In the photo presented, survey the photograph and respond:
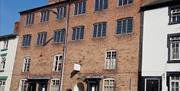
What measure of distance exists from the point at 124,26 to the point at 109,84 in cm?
538

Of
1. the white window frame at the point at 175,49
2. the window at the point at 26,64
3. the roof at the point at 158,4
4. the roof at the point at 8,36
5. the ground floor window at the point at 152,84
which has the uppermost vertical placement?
the roof at the point at 158,4

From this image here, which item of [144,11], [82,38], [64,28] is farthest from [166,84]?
[64,28]

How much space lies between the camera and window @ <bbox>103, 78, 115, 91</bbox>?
2764 centimetres

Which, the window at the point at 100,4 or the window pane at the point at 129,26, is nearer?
the window pane at the point at 129,26

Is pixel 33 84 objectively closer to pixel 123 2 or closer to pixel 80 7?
pixel 80 7

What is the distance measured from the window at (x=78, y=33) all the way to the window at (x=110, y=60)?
4.22 m

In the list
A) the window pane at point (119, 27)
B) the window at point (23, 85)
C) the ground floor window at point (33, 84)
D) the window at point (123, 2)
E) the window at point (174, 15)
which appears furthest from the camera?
the window at point (23, 85)

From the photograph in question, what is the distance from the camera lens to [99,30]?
3020 cm

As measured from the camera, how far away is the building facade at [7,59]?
3834cm

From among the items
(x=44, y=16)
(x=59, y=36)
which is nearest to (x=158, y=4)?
(x=59, y=36)

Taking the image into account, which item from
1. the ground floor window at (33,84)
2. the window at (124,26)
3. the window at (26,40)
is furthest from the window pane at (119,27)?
the window at (26,40)

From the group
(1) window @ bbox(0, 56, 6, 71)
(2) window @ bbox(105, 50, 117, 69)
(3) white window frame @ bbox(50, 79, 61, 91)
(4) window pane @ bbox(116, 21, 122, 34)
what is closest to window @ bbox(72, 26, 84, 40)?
(2) window @ bbox(105, 50, 117, 69)

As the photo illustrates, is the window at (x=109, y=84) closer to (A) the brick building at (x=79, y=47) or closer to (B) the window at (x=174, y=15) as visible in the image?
(A) the brick building at (x=79, y=47)

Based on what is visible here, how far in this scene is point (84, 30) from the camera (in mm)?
31594
